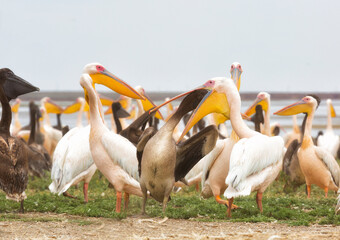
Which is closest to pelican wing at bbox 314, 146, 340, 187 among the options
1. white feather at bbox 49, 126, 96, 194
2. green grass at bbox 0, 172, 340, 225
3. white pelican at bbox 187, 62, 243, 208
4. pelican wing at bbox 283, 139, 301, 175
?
pelican wing at bbox 283, 139, 301, 175

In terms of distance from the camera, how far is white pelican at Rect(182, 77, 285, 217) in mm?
6320

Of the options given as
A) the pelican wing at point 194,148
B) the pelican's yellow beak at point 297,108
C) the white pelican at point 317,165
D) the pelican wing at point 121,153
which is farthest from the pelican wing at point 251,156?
the pelican's yellow beak at point 297,108

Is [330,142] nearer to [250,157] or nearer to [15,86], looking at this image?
[250,157]

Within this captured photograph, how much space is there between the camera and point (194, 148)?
638 cm

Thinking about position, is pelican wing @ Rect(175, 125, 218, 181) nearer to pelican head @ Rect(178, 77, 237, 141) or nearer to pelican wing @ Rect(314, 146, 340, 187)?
pelican head @ Rect(178, 77, 237, 141)

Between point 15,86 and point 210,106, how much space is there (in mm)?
2317

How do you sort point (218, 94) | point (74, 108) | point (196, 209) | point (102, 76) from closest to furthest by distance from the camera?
point (218, 94), point (196, 209), point (102, 76), point (74, 108)

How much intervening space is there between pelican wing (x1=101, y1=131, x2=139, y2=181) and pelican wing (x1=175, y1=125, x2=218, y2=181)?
0.73 m

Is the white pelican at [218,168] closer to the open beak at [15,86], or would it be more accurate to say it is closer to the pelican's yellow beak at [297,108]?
the open beak at [15,86]

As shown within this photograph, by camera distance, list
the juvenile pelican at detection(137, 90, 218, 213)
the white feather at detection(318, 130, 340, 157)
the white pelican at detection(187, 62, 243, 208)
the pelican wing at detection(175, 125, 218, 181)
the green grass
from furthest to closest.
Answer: the white feather at detection(318, 130, 340, 157)
the white pelican at detection(187, 62, 243, 208)
the green grass
the pelican wing at detection(175, 125, 218, 181)
the juvenile pelican at detection(137, 90, 218, 213)

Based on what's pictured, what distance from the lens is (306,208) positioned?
7.68 meters

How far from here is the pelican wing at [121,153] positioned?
22.9ft

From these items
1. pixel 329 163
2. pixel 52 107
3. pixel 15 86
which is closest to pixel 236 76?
pixel 329 163

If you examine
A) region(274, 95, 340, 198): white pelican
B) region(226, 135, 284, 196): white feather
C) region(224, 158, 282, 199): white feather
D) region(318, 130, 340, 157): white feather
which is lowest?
region(318, 130, 340, 157): white feather
